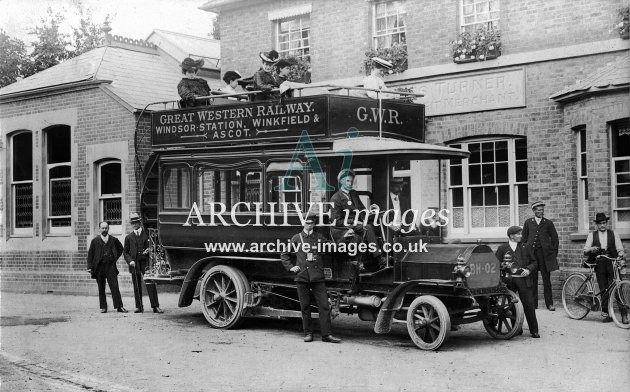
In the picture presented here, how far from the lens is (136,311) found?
1476cm

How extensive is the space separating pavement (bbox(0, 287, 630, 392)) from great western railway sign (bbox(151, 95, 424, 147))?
2.83 m

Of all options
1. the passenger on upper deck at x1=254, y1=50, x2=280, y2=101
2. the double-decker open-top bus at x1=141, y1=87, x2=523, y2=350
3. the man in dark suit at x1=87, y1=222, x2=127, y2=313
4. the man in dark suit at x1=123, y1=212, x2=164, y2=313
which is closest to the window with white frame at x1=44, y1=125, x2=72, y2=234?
the man in dark suit at x1=87, y1=222, x2=127, y2=313

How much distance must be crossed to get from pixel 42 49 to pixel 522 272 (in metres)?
21.8

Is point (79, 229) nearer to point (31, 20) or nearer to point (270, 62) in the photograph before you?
point (270, 62)

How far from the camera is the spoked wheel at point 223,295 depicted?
12.1 metres

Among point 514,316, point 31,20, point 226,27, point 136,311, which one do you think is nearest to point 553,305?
point 514,316

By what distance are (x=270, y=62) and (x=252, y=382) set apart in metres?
6.31

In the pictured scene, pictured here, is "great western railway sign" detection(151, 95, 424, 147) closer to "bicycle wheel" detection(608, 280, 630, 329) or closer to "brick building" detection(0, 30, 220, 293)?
"bicycle wheel" detection(608, 280, 630, 329)

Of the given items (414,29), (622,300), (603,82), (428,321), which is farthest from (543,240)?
(414,29)

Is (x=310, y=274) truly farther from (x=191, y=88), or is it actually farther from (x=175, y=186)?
(x=191, y=88)

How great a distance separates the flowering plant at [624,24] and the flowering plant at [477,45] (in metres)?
2.25

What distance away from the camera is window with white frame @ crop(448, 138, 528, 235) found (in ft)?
51.3

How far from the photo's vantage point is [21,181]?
20.6 metres

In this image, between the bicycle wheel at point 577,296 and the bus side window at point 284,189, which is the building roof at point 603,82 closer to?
the bicycle wheel at point 577,296
